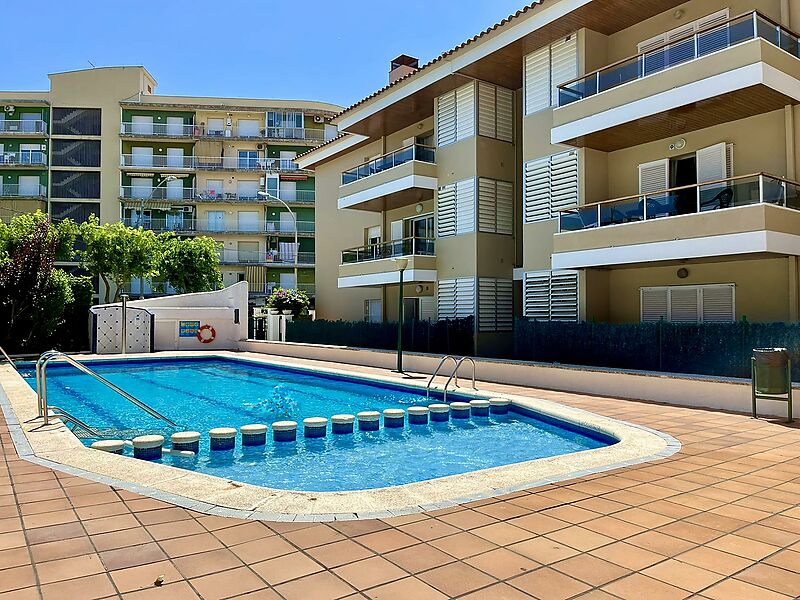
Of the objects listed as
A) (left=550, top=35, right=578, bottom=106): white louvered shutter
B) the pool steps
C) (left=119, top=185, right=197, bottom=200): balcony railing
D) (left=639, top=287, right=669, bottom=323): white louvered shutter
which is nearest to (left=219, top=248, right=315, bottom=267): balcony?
(left=119, top=185, right=197, bottom=200): balcony railing

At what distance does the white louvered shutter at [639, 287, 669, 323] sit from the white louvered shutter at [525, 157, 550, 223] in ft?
11.5

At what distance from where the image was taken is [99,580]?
3.51 m

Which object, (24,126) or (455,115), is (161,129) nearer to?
(24,126)

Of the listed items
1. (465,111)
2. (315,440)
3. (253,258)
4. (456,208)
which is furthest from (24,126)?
(315,440)

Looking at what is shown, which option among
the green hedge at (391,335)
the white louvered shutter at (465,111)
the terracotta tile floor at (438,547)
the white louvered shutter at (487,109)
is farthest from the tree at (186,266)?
the terracotta tile floor at (438,547)

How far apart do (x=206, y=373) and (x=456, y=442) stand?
12543mm

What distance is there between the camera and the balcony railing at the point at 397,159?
69.5ft

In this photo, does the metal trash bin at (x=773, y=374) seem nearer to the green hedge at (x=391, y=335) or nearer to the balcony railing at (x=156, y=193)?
the green hedge at (x=391, y=335)

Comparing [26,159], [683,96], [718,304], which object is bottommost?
[718,304]

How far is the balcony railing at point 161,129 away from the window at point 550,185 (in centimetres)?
3745

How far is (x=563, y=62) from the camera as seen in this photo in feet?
56.0

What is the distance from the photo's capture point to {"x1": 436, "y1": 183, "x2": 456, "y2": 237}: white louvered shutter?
2066 cm

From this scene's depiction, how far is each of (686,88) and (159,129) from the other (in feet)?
146

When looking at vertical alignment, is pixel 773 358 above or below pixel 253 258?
below
